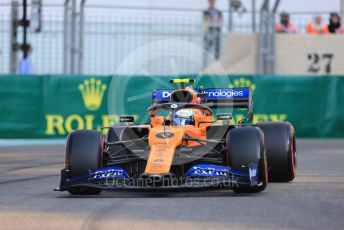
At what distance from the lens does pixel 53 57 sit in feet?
77.0

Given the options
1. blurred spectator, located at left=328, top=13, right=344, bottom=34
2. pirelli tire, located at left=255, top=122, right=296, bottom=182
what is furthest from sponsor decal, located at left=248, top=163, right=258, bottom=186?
blurred spectator, located at left=328, top=13, right=344, bottom=34

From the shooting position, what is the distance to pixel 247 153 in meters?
11.1

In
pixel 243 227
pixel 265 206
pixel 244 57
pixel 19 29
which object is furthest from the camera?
pixel 244 57

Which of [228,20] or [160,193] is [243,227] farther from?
[228,20]

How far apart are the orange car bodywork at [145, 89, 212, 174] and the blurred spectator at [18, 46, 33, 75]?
35.8ft

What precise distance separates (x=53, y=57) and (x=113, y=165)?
12.3 meters

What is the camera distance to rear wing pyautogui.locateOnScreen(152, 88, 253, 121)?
13.9 metres

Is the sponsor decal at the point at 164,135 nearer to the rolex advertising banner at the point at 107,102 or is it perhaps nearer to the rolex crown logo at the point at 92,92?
the rolex advertising banner at the point at 107,102

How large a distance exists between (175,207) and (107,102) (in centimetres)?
1486

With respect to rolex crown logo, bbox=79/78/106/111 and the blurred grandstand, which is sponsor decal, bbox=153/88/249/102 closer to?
the blurred grandstand

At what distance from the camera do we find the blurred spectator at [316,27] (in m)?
24.3

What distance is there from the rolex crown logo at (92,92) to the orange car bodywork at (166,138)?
11693 millimetres

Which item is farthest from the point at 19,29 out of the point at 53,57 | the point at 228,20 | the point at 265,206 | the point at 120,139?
the point at 265,206

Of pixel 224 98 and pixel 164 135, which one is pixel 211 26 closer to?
pixel 224 98
